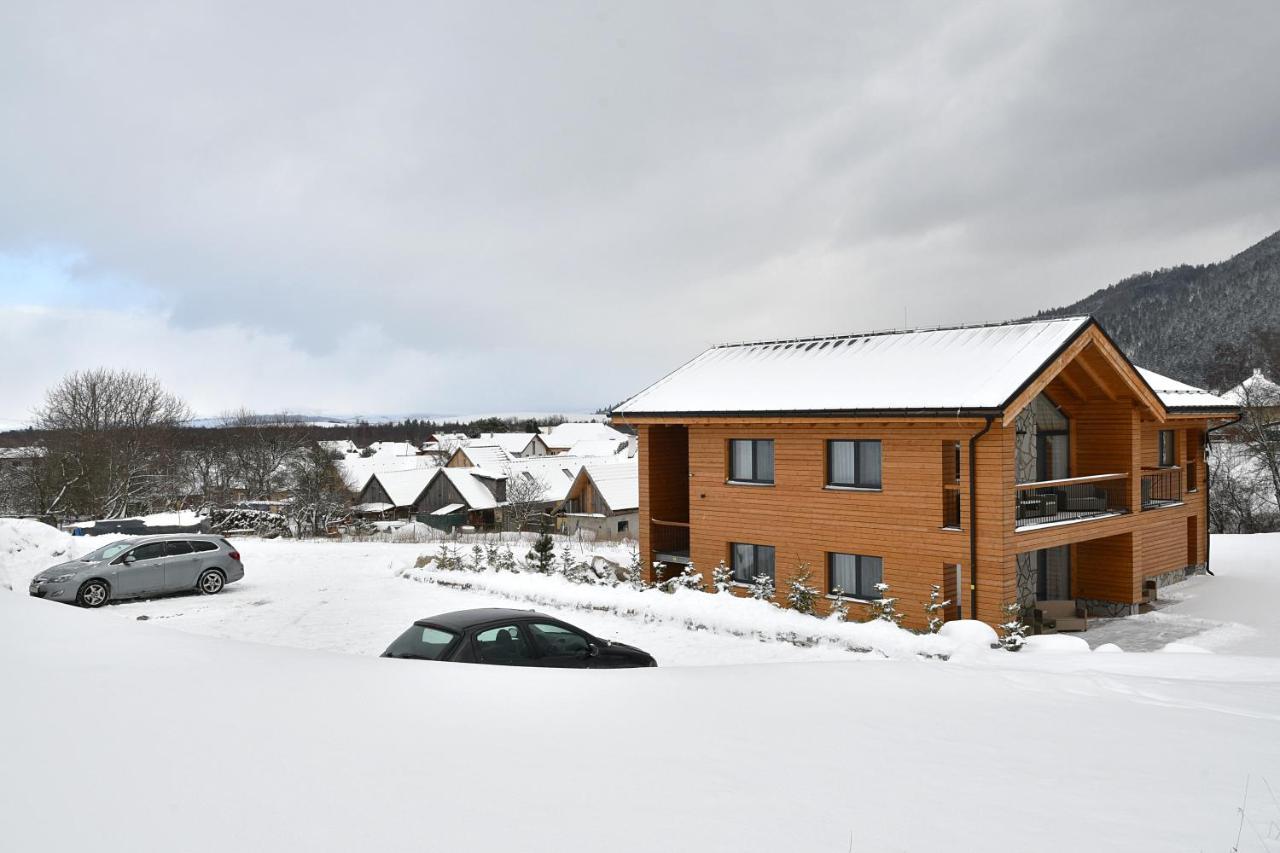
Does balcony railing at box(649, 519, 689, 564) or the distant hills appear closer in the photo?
balcony railing at box(649, 519, 689, 564)

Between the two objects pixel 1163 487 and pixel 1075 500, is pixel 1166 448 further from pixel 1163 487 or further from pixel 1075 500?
pixel 1075 500

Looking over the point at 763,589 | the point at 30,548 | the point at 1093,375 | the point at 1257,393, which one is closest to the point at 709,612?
the point at 763,589

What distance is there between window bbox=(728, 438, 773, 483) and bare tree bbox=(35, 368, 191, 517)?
1292 inches

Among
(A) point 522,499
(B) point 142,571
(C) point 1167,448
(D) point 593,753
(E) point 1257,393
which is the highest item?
(E) point 1257,393

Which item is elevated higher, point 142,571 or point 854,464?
point 854,464

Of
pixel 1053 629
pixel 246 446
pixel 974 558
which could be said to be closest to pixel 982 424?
pixel 974 558

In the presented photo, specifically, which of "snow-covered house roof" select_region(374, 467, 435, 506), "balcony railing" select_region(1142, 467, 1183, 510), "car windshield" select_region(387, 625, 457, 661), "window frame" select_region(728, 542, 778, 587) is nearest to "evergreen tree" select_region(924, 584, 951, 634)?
"window frame" select_region(728, 542, 778, 587)

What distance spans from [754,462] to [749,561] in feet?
8.32

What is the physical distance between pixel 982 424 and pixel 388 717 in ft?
44.8

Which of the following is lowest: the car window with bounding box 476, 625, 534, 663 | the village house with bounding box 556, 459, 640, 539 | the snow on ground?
the village house with bounding box 556, 459, 640, 539

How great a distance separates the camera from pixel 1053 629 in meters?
17.7

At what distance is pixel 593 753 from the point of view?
445 centimetres

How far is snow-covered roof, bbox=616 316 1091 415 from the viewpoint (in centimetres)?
1606

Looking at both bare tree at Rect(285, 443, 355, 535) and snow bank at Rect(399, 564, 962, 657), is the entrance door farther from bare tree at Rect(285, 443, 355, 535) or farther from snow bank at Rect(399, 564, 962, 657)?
bare tree at Rect(285, 443, 355, 535)
